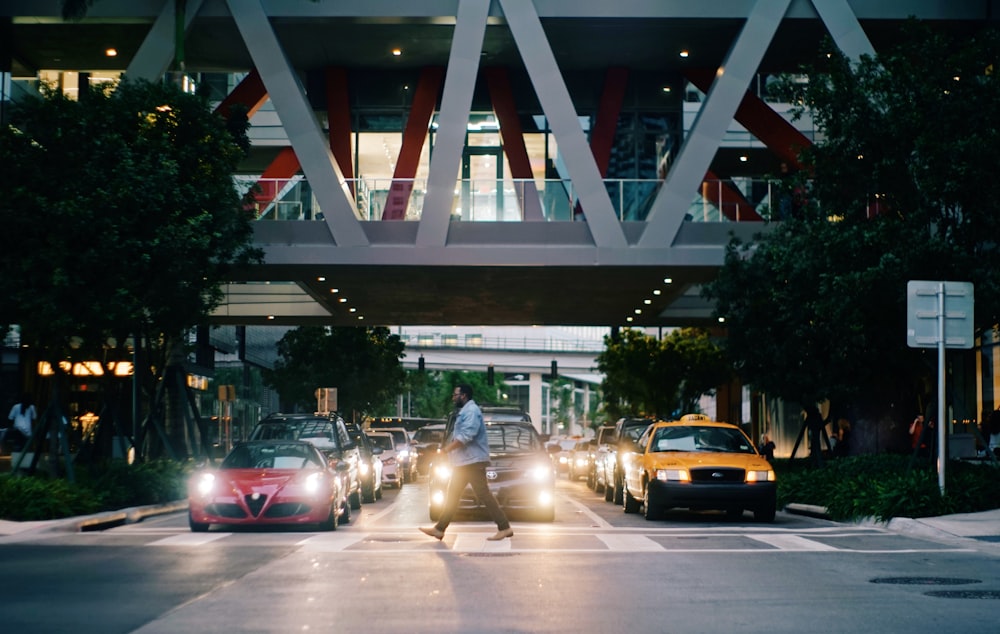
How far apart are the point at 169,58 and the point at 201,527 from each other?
63.7ft

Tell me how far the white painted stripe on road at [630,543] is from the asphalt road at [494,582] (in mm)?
37

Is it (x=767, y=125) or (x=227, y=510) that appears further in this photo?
(x=767, y=125)

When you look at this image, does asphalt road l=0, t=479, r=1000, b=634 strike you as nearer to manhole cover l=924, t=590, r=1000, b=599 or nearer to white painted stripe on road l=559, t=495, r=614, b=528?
manhole cover l=924, t=590, r=1000, b=599

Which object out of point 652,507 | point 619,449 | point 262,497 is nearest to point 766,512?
point 652,507

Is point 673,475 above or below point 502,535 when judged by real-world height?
above

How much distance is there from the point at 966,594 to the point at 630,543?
5.74 metres

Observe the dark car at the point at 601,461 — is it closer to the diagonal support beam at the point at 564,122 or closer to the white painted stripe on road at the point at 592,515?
the white painted stripe on road at the point at 592,515

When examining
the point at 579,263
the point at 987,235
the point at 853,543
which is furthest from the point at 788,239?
the point at 853,543

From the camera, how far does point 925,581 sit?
1230 centimetres

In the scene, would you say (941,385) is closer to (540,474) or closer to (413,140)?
(540,474)

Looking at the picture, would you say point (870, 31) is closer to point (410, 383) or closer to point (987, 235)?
point (987, 235)

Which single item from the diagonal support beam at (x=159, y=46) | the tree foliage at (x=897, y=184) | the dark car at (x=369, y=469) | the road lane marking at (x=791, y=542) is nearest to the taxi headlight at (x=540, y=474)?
the road lane marking at (x=791, y=542)

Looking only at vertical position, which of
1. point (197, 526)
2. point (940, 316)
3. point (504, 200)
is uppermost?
point (504, 200)

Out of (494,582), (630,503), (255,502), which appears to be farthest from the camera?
(630,503)
